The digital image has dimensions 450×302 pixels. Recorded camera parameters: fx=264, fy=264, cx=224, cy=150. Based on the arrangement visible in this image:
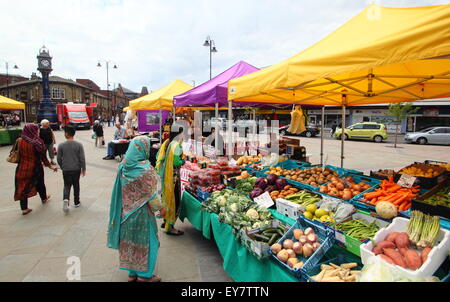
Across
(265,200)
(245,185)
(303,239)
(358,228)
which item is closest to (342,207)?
(358,228)

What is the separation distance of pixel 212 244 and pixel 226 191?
2.84 ft

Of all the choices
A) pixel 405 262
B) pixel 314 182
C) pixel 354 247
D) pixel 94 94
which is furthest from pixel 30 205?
pixel 94 94

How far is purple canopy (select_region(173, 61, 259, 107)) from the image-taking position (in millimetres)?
6148

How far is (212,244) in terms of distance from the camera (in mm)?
4098

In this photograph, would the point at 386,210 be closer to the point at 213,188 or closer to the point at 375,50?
the point at 375,50

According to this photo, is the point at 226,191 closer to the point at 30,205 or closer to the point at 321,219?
the point at 321,219

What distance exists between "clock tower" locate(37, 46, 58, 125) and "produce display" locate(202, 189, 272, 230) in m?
38.5

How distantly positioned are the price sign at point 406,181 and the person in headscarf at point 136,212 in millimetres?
3094

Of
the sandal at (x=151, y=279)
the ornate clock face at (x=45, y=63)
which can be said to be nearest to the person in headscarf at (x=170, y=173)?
the sandal at (x=151, y=279)

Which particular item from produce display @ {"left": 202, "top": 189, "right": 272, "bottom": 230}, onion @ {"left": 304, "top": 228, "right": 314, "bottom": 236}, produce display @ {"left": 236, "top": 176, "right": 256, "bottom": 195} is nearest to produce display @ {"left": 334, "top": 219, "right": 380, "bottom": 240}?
onion @ {"left": 304, "top": 228, "right": 314, "bottom": 236}

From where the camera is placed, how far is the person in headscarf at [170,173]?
4070 millimetres

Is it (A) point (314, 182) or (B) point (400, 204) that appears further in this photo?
(A) point (314, 182)

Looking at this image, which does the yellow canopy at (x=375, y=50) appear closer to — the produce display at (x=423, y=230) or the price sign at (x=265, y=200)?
the produce display at (x=423, y=230)

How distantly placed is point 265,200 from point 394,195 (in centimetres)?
153
